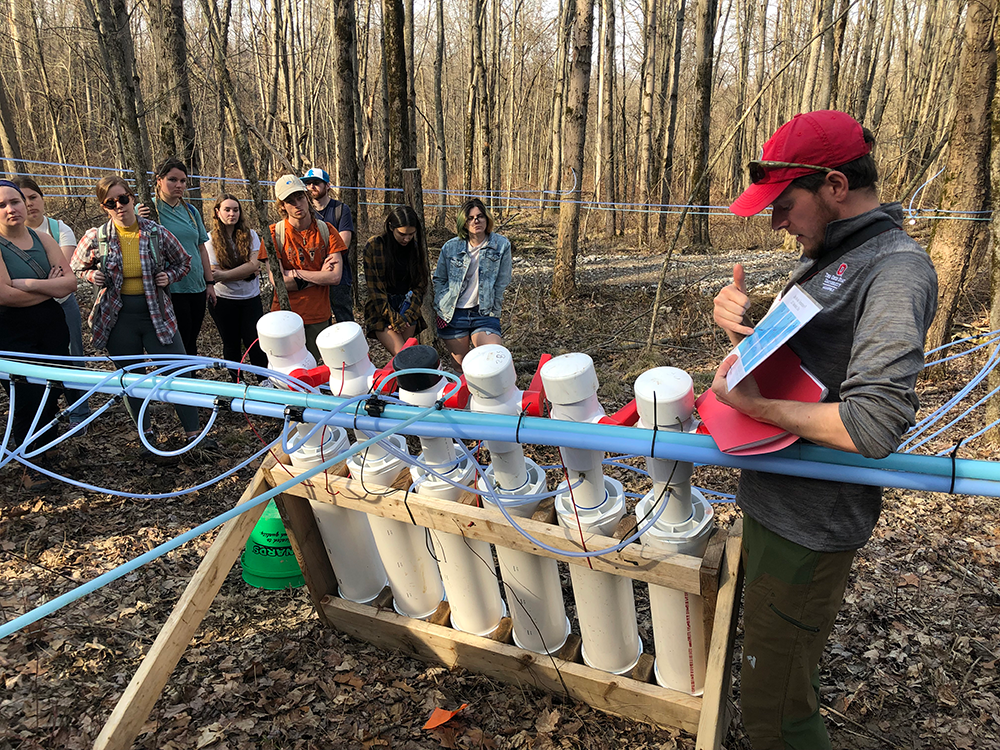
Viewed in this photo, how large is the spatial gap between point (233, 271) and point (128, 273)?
86 centimetres

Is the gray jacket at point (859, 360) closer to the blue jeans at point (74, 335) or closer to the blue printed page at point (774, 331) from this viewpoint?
the blue printed page at point (774, 331)

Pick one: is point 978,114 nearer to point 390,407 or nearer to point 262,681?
point 390,407

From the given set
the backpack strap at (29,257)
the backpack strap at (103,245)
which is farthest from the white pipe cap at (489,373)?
the backpack strap at (29,257)

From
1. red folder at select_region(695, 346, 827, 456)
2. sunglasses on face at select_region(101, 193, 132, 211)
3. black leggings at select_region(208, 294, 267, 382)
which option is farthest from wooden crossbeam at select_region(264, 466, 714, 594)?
black leggings at select_region(208, 294, 267, 382)

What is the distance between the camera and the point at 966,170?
17.4ft

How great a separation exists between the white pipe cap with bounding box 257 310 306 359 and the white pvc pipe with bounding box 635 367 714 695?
1506 millimetres

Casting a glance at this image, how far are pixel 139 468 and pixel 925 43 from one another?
968 inches

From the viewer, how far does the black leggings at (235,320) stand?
209 inches

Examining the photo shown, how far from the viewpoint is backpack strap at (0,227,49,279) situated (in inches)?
160

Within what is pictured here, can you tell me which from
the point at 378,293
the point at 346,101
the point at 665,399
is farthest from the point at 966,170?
the point at 346,101

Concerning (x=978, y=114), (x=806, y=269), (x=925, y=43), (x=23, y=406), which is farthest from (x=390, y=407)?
(x=925, y=43)

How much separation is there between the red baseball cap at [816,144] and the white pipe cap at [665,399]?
23.2 inches

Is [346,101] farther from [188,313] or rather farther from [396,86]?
[188,313]

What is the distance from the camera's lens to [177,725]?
2754 mm
